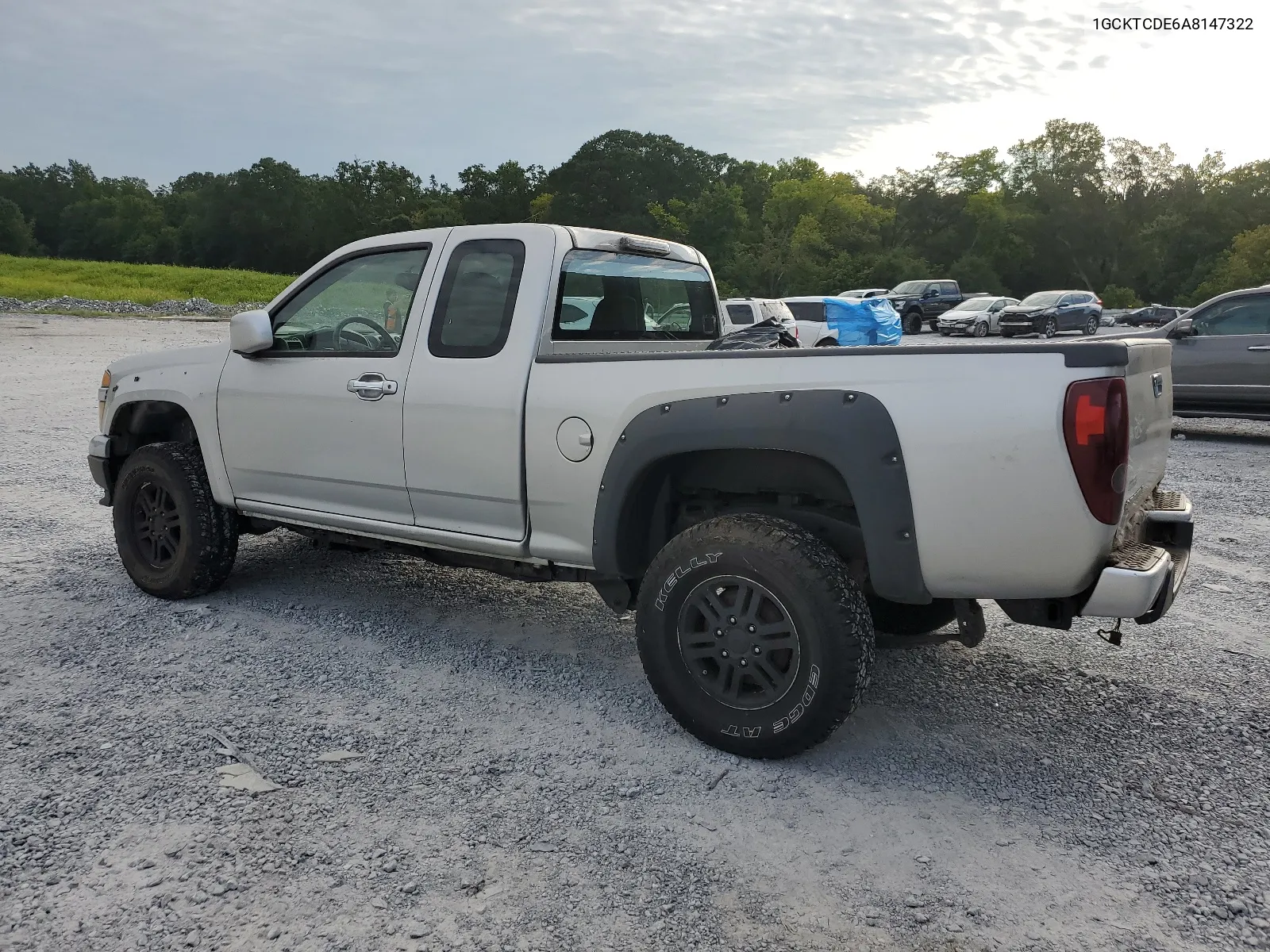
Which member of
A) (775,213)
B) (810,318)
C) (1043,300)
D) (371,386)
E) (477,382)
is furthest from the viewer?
(775,213)

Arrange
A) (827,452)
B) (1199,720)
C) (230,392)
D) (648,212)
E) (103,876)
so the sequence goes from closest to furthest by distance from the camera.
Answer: (103,876), (827,452), (1199,720), (230,392), (648,212)

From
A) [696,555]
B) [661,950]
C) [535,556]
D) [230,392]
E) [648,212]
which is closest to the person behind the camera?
[661,950]

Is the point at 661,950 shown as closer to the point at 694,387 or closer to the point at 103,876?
the point at 103,876

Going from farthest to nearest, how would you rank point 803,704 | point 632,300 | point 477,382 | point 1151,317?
point 1151,317
point 632,300
point 477,382
point 803,704

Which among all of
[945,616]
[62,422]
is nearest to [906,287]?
[62,422]

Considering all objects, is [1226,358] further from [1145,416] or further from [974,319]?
[974,319]

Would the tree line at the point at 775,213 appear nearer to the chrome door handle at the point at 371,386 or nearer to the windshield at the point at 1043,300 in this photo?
the windshield at the point at 1043,300

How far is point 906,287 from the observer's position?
134ft

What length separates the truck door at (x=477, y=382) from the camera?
12.6 feet

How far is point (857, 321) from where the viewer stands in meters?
24.6

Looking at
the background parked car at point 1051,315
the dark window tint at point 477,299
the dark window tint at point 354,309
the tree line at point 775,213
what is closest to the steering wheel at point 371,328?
the dark window tint at point 354,309

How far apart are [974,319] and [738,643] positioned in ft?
113

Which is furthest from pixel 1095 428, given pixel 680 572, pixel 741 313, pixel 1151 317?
pixel 1151 317

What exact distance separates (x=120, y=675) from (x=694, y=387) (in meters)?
2.74
